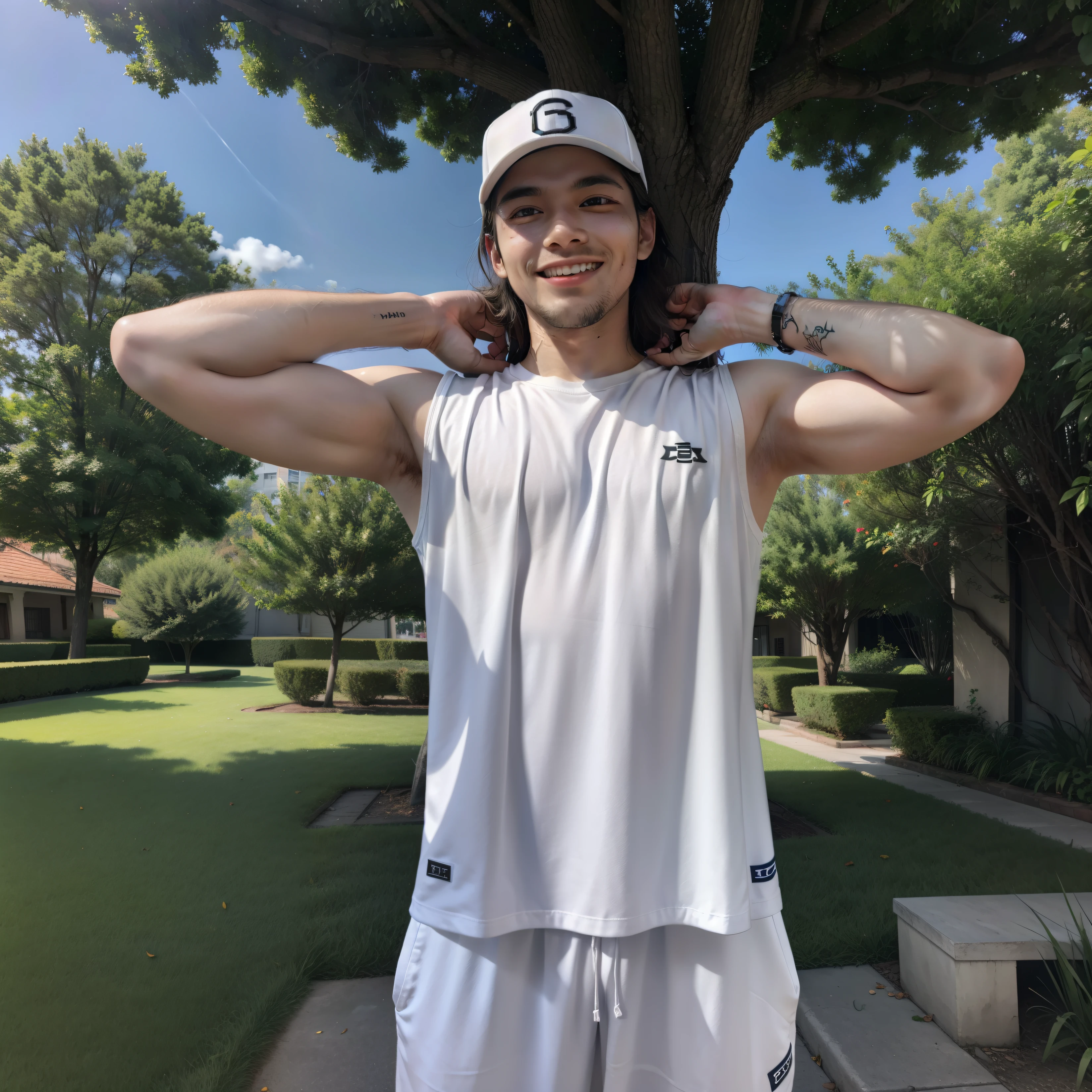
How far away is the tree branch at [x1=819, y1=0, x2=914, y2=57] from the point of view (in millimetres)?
4699

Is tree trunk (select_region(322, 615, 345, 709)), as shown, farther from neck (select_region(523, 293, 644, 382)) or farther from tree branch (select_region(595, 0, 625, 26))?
neck (select_region(523, 293, 644, 382))

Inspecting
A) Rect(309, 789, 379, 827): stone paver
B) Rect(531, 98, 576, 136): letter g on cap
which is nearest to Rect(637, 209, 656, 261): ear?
Rect(531, 98, 576, 136): letter g on cap

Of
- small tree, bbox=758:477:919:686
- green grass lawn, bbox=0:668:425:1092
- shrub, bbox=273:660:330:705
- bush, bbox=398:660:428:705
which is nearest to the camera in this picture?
green grass lawn, bbox=0:668:425:1092

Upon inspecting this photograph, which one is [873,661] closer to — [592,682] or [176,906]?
[176,906]

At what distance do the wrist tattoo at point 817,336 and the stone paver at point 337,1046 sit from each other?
2.67m

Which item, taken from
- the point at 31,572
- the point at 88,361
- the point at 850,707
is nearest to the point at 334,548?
the point at 88,361

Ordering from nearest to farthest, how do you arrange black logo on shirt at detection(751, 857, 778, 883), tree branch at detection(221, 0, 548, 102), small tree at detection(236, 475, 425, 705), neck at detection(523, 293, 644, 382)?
black logo on shirt at detection(751, 857, 778, 883), neck at detection(523, 293, 644, 382), tree branch at detection(221, 0, 548, 102), small tree at detection(236, 475, 425, 705)

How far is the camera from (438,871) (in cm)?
134

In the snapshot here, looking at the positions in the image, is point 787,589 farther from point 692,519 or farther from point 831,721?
point 692,519

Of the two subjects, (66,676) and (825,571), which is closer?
(825,571)

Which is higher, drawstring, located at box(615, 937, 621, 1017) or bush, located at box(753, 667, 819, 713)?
drawstring, located at box(615, 937, 621, 1017)

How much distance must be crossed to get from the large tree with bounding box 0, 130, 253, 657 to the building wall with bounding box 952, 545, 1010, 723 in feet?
55.7

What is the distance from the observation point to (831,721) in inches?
488

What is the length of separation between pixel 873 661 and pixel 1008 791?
11.6 metres
